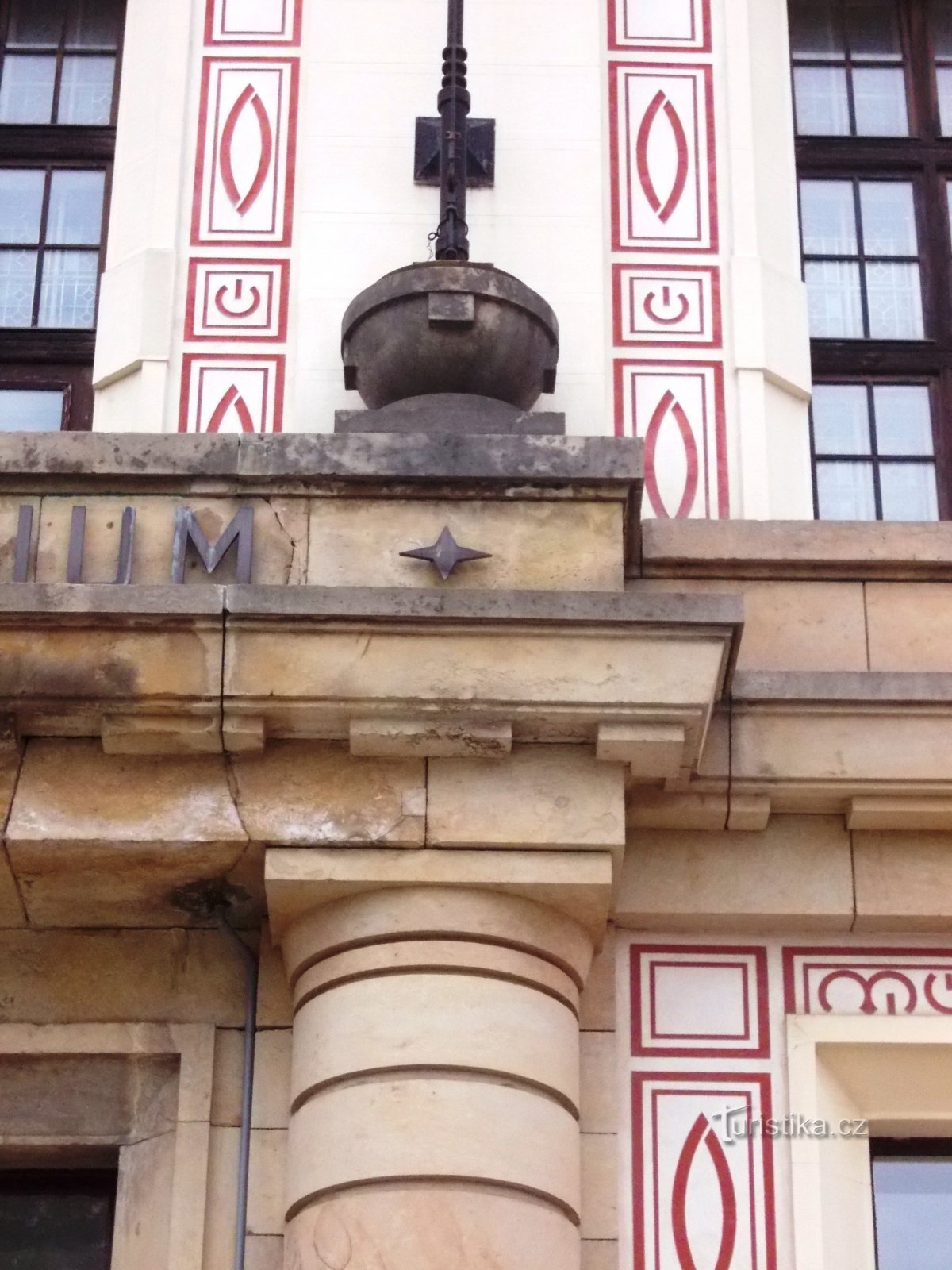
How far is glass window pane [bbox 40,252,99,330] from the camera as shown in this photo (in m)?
11.4

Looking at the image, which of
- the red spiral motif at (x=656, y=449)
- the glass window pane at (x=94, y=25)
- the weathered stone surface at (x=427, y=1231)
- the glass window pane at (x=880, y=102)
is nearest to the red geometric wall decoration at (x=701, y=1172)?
the weathered stone surface at (x=427, y=1231)

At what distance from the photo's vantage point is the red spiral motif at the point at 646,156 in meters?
11.1

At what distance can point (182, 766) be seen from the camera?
28.5 ft

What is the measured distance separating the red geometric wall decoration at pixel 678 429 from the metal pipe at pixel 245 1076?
97.5 inches

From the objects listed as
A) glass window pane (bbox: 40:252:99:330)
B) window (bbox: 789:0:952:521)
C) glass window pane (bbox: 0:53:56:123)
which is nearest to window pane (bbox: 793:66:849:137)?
window (bbox: 789:0:952:521)

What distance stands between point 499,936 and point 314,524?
1.59m

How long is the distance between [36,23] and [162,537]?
4332 mm

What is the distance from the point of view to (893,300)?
11516 mm

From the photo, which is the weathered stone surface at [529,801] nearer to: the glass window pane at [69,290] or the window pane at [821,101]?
the glass window pane at [69,290]

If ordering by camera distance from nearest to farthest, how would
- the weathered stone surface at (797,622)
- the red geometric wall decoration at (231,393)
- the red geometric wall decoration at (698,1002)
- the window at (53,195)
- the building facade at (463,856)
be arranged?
1. the building facade at (463,856)
2. the red geometric wall decoration at (698,1002)
3. the weathered stone surface at (797,622)
4. the red geometric wall decoration at (231,393)
5. the window at (53,195)

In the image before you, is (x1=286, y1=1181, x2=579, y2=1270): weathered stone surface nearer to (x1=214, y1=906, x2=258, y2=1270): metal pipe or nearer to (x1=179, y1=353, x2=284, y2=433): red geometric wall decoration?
(x1=214, y1=906, x2=258, y2=1270): metal pipe

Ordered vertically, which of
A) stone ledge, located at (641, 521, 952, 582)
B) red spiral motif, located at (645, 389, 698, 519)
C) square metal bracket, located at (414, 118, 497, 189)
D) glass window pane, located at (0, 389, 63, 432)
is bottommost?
stone ledge, located at (641, 521, 952, 582)

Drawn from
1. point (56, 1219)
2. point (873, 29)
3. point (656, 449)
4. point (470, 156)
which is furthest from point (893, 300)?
point (56, 1219)

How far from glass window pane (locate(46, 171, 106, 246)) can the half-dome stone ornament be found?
2.05 m
